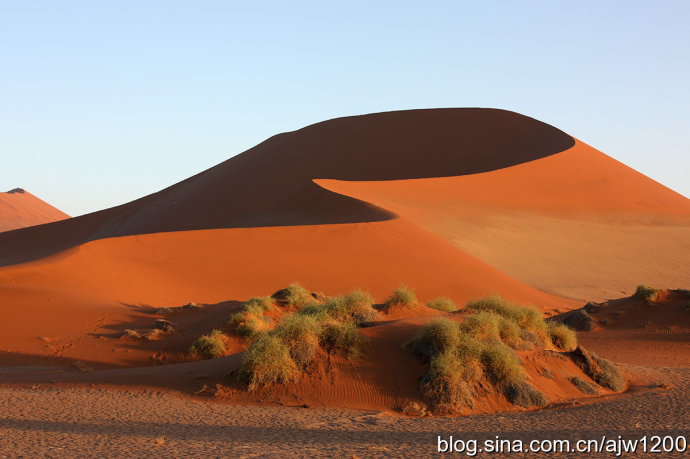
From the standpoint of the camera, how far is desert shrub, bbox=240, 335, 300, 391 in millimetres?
11328

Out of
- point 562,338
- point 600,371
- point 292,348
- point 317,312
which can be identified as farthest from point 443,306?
point 292,348

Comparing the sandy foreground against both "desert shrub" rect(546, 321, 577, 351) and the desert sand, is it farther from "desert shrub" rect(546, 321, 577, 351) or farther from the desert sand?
"desert shrub" rect(546, 321, 577, 351)

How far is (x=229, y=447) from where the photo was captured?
811 cm

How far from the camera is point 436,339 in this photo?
38.1 ft

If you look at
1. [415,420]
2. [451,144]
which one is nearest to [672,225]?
[451,144]

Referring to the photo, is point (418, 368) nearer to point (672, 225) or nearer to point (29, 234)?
point (672, 225)

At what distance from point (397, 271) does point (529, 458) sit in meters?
18.8

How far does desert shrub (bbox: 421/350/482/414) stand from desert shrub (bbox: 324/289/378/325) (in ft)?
12.1

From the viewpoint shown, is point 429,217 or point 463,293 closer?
point 463,293

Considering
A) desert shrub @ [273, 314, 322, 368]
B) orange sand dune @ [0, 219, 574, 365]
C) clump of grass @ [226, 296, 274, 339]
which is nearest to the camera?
desert shrub @ [273, 314, 322, 368]

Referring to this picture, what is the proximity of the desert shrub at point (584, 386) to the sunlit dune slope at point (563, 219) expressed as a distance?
1711cm

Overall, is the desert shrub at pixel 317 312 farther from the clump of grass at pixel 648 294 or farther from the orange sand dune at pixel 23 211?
the orange sand dune at pixel 23 211

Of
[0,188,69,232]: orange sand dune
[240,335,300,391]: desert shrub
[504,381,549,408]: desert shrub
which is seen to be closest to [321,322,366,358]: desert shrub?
[240,335,300,391]: desert shrub

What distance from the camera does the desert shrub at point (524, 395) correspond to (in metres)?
10.8
